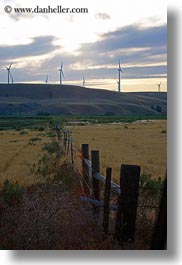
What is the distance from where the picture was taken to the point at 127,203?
222 inches

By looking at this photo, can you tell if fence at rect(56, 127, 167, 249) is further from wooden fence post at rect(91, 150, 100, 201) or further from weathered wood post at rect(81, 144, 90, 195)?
weathered wood post at rect(81, 144, 90, 195)

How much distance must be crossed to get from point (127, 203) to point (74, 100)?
40.0 feet

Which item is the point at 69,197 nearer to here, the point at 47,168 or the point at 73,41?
the point at 73,41

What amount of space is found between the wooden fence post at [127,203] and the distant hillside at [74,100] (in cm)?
486

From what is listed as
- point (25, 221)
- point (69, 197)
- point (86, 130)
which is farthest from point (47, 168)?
point (86, 130)

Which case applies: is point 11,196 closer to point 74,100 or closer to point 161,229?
point 161,229

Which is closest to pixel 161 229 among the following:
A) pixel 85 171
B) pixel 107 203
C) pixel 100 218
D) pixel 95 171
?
pixel 107 203

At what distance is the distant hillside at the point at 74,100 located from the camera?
14.9 meters

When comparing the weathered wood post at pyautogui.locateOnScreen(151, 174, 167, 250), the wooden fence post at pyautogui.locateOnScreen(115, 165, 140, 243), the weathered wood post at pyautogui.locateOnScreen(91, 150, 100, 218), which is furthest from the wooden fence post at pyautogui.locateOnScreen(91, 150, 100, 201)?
the weathered wood post at pyautogui.locateOnScreen(151, 174, 167, 250)

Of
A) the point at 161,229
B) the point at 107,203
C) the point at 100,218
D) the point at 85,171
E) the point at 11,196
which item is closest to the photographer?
the point at 161,229

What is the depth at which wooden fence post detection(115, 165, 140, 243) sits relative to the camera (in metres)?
5.57

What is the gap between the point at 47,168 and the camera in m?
11.5

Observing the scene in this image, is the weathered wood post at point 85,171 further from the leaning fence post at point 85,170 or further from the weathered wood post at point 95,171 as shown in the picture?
the weathered wood post at point 95,171

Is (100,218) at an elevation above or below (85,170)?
below
